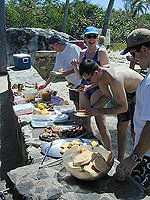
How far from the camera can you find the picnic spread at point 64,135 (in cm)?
237

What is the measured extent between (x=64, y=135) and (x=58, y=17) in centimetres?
1755

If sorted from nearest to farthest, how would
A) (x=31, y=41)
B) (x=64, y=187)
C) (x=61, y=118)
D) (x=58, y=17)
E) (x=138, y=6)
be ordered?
(x=64, y=187)
(x=61, y=118)
(x=31, y=41)
(x=58, y=17)
(x=138, y=6)

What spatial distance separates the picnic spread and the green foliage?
13961 mm

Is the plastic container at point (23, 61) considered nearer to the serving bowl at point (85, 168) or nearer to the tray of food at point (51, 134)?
the tray of food at point (51, 134)

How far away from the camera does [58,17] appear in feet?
66.3

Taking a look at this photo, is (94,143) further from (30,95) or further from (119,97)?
(30,95)

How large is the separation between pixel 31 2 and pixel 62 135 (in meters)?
20.6

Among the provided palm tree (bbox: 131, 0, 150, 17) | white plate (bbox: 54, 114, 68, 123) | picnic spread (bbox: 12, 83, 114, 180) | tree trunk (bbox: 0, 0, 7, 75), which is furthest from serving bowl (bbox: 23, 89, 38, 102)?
palm tree (bbox: 131, 0, 150, 17)

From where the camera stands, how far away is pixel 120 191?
2248 mm

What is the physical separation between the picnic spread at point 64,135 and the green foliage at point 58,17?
13961mm

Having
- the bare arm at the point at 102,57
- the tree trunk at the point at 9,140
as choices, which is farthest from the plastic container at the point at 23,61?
the bare arm at the point at 102,57

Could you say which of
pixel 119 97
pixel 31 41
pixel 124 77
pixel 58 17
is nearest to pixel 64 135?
pixel 119 97

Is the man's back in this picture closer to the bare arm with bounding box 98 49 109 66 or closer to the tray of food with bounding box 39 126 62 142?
the bare arm with bounding box 98 49 109 66

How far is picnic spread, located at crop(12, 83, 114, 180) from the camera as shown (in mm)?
2367
